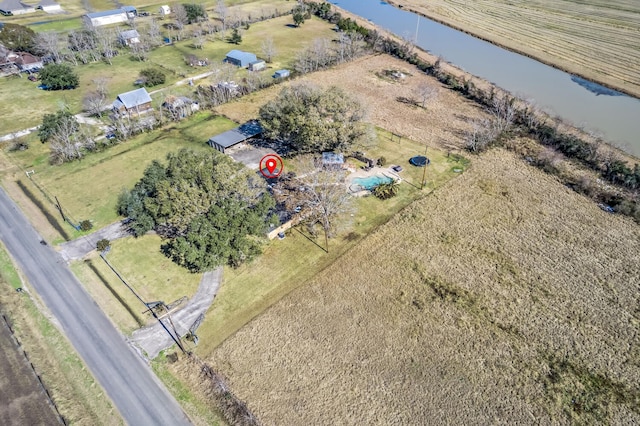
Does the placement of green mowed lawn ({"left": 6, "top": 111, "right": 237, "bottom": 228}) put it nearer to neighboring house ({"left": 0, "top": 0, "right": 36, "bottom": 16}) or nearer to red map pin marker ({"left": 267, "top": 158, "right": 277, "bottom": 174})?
red map pin marker ({"left": 267, "top": 158, "right": 277, "bottom": 174})

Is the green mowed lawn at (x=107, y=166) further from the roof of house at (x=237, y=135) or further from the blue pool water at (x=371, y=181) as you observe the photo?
the blue pool water at (x=371, y=181)

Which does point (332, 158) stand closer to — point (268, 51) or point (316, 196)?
point (316, 196)

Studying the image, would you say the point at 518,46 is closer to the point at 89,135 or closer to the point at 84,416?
the point at 89,135

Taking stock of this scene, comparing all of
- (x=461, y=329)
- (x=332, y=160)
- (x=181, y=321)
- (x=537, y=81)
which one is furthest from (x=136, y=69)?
(x=461, y=329)

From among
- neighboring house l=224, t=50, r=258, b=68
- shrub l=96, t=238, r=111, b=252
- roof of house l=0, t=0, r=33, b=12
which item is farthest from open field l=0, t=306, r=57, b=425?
roof of house l=0, t=0, r=33, b=12

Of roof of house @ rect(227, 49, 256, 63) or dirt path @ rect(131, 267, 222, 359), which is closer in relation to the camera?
dirt path @ rect(131, 267, 222, 359)

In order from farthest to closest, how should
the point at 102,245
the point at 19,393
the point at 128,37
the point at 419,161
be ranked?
the point at 128,37 → the point at 419,161 → the point at 102,245 → the point at 19,393
